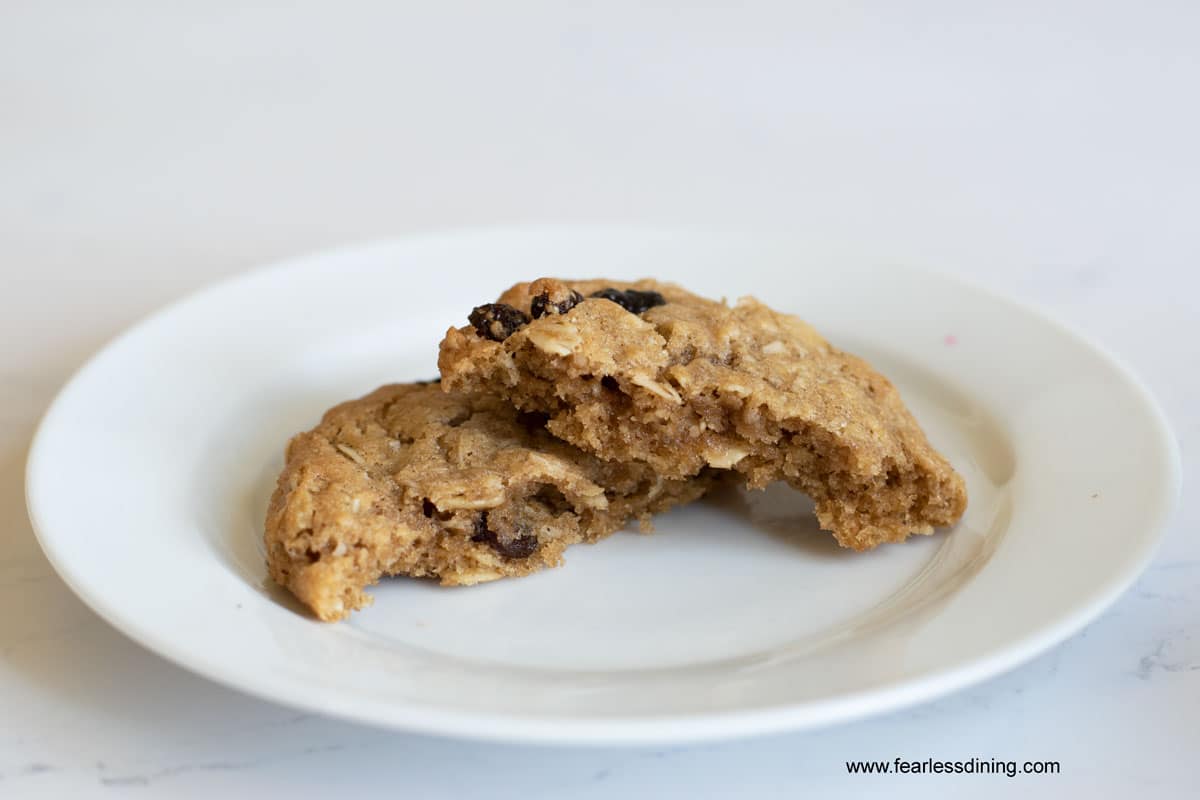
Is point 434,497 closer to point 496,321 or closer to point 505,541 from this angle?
point 505,541

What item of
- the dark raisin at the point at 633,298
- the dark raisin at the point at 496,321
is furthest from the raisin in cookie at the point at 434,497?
the dark raisin at the point at 633,298

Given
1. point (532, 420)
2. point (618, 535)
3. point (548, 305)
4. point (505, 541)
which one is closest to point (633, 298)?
point (548, 305)

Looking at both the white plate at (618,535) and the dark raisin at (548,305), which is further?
the dark raisin at (548,305)

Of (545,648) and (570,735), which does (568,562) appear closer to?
(545,648)

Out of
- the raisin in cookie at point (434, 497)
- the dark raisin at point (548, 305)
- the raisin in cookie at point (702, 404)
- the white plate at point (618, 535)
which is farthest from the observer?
the dark raisin at point (548, 305)

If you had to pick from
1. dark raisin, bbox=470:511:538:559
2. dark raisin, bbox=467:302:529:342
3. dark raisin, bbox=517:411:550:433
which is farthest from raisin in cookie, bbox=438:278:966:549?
dark raisin, bbox=470:511:538:559

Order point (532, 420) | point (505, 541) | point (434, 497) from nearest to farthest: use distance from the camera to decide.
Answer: point (434, 497)
point (505, 541)
point (532, 420)

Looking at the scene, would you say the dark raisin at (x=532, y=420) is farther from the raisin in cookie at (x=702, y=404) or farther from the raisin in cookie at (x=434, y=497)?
the raisin in cookie at (x=702, y=404)
